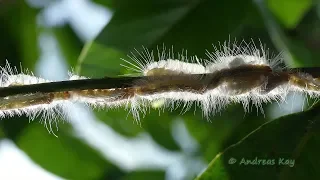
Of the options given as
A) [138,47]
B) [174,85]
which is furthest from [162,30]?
[174,85]

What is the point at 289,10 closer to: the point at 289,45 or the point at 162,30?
the point at 289,45

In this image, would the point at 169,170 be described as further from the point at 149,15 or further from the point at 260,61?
the point at 260,61

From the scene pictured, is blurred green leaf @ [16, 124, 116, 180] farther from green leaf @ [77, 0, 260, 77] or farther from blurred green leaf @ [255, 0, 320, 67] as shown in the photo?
blurred green leaf @ [255, 0, 320, 67]

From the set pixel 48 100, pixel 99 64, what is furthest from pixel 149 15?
pixel 48 100

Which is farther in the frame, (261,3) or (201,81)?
(261,3)

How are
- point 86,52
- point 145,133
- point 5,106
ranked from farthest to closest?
1. point 145,133
2. point 86,52
3. point 5,106

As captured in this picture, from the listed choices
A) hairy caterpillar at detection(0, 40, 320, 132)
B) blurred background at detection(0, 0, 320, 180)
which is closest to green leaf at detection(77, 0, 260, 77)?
blurred background at detection(0, 0, 320, 180)

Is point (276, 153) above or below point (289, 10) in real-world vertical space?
below
